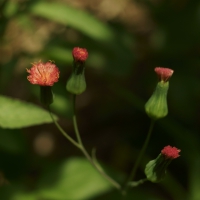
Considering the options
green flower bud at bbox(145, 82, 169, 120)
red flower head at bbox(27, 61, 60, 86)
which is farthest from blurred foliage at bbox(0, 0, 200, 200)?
green flower bud at bbox(145, 82, 169, 120)

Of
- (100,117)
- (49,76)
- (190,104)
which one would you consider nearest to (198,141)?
(190,104)

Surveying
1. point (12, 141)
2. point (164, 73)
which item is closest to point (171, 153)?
point (164, 73)

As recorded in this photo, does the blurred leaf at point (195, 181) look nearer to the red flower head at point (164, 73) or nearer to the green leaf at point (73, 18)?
the green leaf at point (73, 18)

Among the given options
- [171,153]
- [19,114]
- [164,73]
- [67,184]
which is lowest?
[67,184]

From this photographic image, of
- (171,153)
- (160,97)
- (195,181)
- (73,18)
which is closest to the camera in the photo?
(171,153)

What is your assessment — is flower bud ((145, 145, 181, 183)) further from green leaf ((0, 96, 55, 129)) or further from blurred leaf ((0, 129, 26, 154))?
blurred leaf ((0, 129, 26, 154))

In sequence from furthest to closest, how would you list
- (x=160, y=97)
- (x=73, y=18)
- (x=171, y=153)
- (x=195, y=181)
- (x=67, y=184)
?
(x=195, y=181), (x=73, y=18), (x=67, y=184), (x=160, y=97), (x=171, y=153)

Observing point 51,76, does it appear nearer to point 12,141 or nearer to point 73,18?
point 12,141
